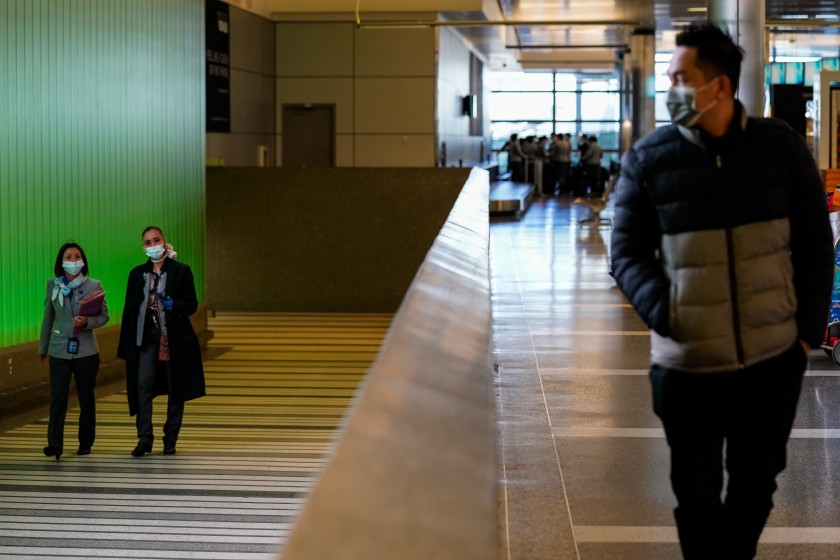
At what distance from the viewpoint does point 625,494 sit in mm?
4641

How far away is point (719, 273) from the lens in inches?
124

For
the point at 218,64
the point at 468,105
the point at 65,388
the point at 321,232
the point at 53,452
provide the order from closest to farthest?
the point at 65,388 → the point at 53,452 → the point at 321,232 → the point at 218,64 → the point at 468,105

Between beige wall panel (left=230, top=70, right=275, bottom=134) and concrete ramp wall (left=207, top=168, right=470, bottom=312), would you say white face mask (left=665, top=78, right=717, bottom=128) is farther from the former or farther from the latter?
beige wall panel (left=230, top=70, right=275, bottom=134)

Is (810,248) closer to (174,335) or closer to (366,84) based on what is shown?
(174,335)

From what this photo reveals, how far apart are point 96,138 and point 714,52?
12.4 m

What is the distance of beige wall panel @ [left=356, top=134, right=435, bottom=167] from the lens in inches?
1083

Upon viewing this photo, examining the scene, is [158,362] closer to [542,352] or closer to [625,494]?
[542,352]

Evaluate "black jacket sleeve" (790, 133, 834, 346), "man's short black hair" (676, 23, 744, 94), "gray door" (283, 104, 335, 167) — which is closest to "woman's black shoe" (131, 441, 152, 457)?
"black jacket sleeve" (790, 133, 834, 346)

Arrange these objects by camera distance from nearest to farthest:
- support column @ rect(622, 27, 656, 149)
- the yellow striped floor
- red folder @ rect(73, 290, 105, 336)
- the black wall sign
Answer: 1. the yellow striped floor
2. red folder @ rect(73, 290, 105, 336)
3. the black wall sign
4. support column @ rect(622, 27, 656, 149)

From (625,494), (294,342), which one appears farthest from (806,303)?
(294,342)

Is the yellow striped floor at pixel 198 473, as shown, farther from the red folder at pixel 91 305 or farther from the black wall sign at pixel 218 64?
the black wall sign at pixel 218 64

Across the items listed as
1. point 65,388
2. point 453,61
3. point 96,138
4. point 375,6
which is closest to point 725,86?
point 65,388

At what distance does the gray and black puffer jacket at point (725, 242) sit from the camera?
314 centimetres

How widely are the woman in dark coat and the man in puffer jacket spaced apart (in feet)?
23.1
